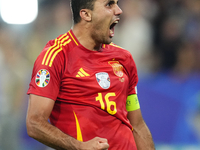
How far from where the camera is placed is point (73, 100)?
250cm

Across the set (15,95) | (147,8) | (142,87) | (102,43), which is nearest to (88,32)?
(102,43)

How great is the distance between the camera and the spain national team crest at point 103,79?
259 cm

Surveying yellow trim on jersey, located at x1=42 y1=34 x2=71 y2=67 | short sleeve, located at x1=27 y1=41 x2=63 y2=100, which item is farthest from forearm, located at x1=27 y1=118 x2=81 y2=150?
yellow trim on jersey, located at x1=42 y1=34 x2=71 y2=67

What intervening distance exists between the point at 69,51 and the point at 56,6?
129 inches

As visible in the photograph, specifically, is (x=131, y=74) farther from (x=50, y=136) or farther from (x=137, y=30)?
(x=137, y=30)

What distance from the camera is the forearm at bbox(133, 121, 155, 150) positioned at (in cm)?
289

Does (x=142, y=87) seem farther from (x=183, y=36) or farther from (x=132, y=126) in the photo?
(x=132, y=126)

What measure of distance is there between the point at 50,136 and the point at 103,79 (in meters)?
0.64

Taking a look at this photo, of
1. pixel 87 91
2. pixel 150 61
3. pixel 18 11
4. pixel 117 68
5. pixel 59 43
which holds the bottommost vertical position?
pixel 150 61

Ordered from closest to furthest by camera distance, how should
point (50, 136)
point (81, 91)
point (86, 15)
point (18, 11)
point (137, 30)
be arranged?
point (50, 136) → point (81, 91) → point (86, 15) → point (137, 30) → point (18, 11)

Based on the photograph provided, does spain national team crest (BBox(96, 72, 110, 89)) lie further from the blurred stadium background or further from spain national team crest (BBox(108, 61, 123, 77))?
the blurred stadium background

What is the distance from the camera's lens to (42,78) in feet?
7.79

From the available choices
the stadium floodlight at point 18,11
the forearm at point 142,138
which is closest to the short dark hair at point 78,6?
the forearm at point 142,138

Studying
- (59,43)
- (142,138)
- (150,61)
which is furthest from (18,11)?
(142,138)
